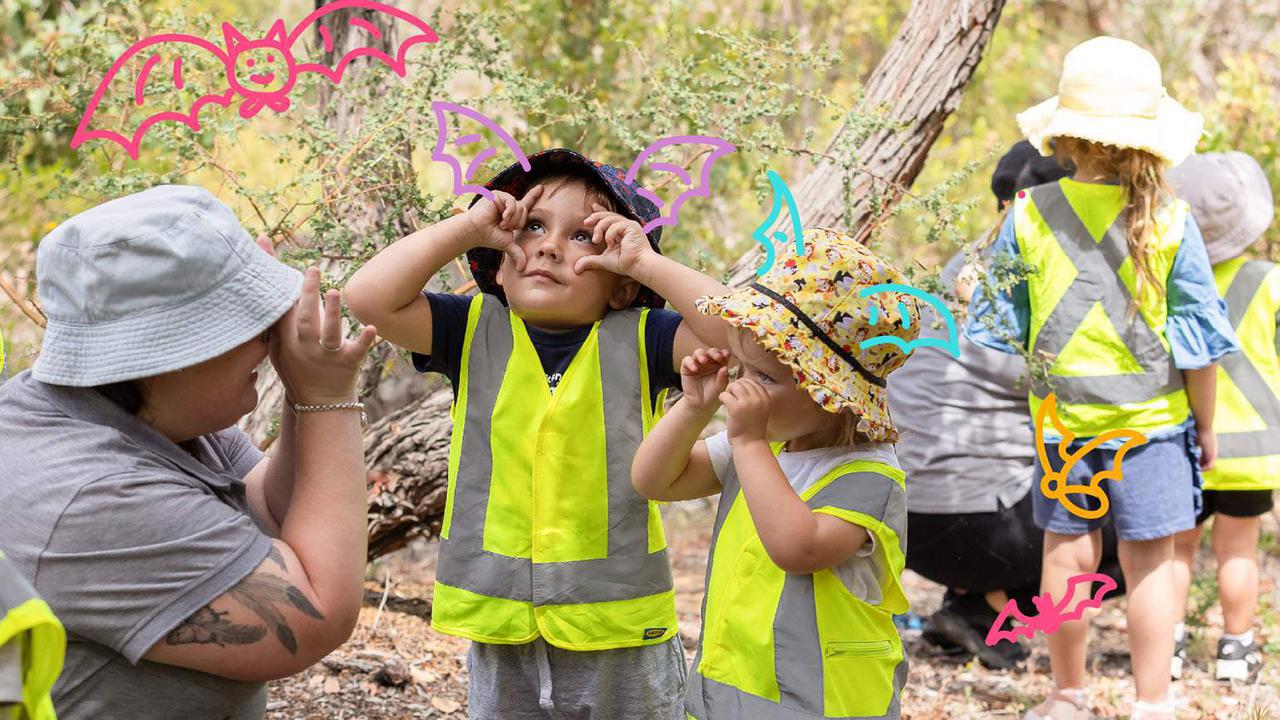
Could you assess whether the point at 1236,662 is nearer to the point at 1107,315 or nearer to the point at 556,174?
the point at 1107,315

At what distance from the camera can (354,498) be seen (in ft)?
6.33

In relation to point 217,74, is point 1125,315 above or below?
below

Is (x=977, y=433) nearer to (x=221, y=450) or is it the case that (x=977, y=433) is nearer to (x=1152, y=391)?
(x=1152, y=391)

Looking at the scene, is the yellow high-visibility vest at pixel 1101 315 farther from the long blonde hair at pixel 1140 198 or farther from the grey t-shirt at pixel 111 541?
the grey t-shirt at pixel 111 541

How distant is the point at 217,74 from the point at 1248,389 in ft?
11.5

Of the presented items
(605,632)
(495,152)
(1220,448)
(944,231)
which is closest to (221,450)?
(605,632)

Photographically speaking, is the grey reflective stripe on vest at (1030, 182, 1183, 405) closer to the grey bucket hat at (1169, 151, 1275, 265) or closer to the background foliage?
the background foliage

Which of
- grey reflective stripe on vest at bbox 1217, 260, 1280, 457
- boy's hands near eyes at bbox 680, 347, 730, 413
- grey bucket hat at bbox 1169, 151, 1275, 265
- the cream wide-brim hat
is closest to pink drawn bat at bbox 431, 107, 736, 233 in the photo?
boy's hands near eyes at bbox 680, 347, 730, 413

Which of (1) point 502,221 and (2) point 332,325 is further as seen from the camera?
(1) point 502,221

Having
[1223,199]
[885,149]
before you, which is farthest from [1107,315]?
[1223,199]

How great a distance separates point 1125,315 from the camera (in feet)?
12.3

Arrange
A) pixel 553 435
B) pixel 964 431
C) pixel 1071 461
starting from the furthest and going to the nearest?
pixel 964 431 < pixel 1071 461 < pixel 553 435

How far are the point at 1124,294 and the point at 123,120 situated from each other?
9.45 feet

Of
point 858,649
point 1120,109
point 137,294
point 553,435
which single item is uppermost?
point 1120,109
